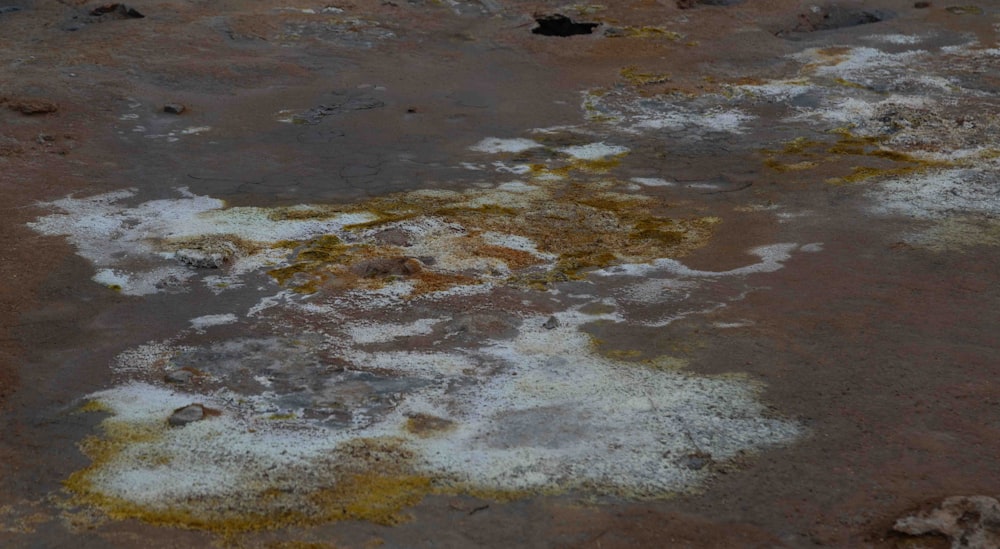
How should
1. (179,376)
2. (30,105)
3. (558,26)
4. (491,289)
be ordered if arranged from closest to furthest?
(179,376)
(491,289)
(30,105)
(558,26)

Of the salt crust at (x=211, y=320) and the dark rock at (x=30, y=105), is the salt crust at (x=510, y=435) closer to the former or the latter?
the salt crust at (x=211, y=320)

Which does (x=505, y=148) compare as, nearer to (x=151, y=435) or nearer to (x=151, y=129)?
(x=151, y=129)

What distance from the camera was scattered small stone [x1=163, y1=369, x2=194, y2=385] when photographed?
4863mm

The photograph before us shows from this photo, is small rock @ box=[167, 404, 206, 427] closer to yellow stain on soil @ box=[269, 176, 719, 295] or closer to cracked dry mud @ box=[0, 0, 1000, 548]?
cracked dry mud @ box=[0, 0, 1000, 548]

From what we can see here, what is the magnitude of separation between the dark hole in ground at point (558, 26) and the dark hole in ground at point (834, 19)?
2322mm

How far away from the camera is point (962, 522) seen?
3609 mm

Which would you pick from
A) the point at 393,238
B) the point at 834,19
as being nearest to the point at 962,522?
the point at 393,238

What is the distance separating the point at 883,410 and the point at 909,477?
21.4 inches

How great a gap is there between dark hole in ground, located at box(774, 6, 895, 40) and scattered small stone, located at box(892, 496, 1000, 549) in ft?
31.3

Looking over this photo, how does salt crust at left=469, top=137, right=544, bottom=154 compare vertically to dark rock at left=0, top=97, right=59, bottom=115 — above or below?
below

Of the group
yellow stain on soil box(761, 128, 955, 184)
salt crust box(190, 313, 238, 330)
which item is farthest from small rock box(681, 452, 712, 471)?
yellow stain on soil box(761, 128, 955, 184)

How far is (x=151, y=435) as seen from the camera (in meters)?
4.38

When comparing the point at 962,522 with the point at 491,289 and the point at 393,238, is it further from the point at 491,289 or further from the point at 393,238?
the point at 393,238

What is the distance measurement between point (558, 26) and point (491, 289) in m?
7.27
